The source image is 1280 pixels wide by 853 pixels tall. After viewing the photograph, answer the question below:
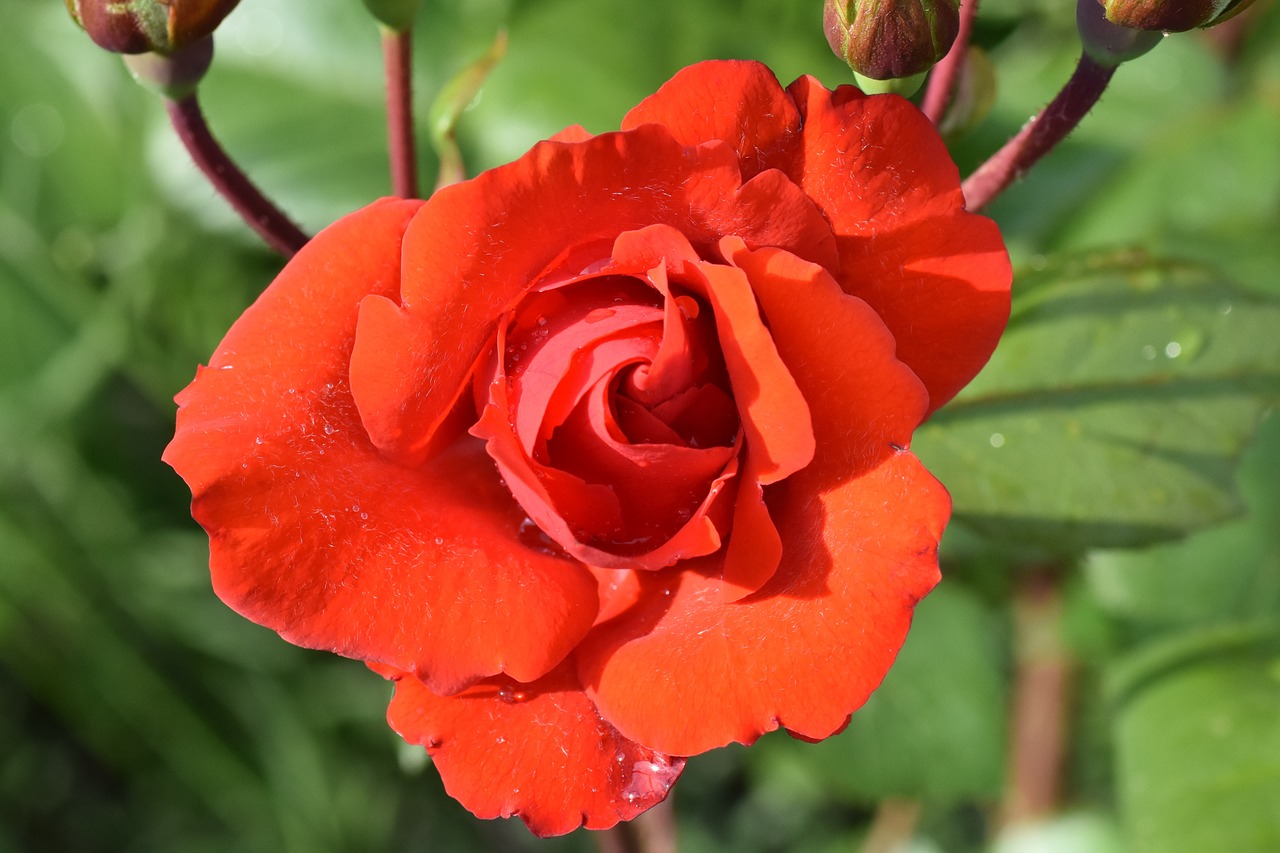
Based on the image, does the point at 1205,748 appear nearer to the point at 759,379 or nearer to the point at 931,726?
the point at 931,726

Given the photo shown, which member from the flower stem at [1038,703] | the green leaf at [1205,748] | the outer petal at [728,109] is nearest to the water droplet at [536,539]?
the outer petal at [728,109]

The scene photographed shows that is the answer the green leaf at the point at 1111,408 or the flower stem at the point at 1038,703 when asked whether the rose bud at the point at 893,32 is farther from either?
the flower stem at the point at 1038,703

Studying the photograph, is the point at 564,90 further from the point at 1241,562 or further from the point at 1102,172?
the point at 1241,562

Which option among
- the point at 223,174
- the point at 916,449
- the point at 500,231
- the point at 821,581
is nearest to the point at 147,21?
the point at 223,174

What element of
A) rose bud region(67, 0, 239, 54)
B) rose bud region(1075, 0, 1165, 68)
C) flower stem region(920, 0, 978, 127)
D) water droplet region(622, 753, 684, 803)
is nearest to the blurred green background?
flower stem region(920, 0, 978, 127)

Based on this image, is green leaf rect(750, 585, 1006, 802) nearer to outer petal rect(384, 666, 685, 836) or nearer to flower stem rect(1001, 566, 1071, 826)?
flower stem rect(1001, 566, 1071, 826)

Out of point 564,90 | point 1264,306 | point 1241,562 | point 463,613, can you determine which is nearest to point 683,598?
point 463,613
